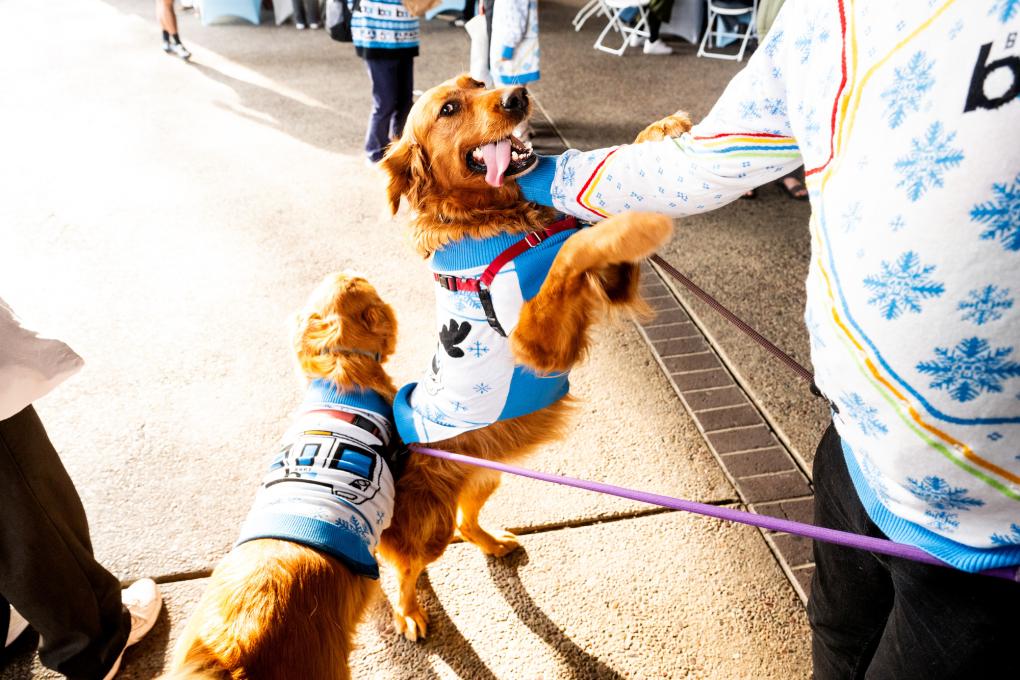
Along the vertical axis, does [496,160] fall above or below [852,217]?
below

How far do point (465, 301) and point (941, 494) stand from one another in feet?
3.71

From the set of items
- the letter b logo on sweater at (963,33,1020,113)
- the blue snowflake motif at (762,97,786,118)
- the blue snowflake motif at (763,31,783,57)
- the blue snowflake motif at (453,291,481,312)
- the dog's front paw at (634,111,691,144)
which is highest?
the letter b logo on sweater at (963,33,1020,113)

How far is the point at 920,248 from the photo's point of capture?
0.72 metres

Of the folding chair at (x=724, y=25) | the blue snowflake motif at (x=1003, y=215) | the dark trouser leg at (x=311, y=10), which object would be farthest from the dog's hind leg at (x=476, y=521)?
the dark trouser leg at (x=311, y=10)

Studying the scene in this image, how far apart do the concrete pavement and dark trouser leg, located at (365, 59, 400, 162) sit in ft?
0.71

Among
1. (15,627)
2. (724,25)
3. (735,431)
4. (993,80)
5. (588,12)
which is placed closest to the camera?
(993,80)

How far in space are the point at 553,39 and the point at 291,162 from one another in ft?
12.9

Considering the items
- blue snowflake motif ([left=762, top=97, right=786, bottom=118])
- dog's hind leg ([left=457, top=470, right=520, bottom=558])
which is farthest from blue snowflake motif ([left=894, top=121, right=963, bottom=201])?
dog's hind leg ([left=457, top=470, right=520, bottom=558])

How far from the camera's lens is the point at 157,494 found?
2473 mm

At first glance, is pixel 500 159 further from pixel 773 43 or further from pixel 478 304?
pixel 773 43

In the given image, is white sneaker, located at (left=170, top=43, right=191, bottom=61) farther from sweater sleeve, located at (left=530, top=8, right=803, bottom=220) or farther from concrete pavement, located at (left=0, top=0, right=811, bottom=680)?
sweater sleeve, located at (left=530, top=8, right=803, bottom=220)

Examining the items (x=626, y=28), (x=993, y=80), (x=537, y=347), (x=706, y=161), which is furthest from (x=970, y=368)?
(x=626, y=28)

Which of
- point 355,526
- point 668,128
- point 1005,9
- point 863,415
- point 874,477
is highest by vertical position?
point 1005,9

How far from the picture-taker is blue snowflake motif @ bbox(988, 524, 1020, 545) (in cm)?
79
